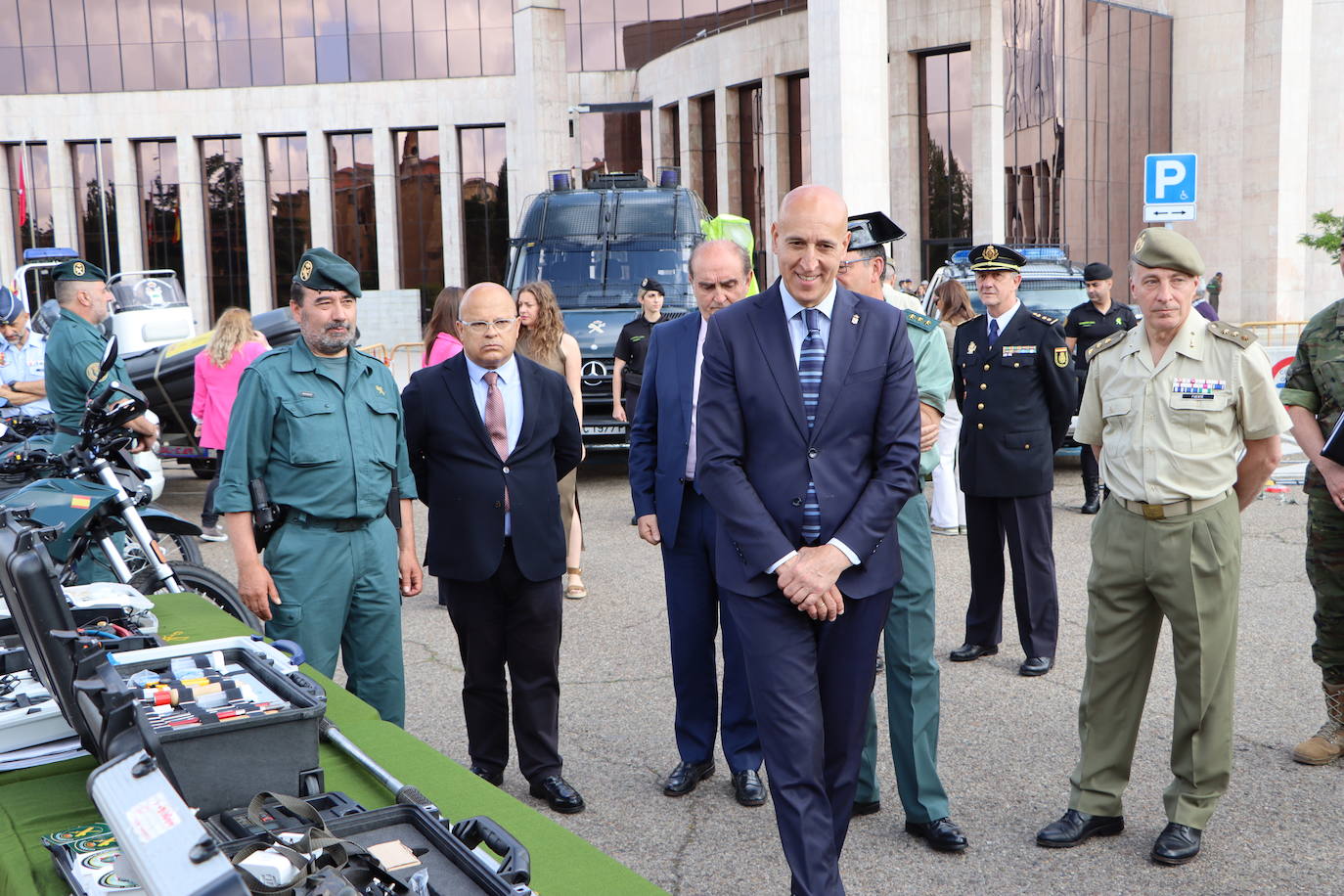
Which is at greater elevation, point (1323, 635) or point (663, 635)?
point (1323, 635)

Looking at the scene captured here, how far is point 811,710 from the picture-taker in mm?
3199

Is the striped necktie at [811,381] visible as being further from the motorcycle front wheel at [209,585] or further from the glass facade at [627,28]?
the glass facade at [627,28]

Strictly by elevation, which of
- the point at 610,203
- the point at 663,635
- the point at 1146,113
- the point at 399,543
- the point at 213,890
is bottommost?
the point at 663,635

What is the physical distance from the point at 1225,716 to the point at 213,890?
3.52m

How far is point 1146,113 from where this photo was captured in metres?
38.2

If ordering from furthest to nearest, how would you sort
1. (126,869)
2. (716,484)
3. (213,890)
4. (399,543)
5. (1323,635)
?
1. (1323,635)
2. (399,543)
3. (716,484)
4. (126,869)
5. (213,890)

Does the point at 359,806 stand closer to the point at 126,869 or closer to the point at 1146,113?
the point at 126,869

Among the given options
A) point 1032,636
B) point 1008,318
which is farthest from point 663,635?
point 1008,318

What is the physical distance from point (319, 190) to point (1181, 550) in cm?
4657

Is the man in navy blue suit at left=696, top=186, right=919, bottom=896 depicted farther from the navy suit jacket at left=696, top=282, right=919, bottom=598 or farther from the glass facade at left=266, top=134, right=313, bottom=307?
the glass facade at left=266, top=134, right=313, bottom=307

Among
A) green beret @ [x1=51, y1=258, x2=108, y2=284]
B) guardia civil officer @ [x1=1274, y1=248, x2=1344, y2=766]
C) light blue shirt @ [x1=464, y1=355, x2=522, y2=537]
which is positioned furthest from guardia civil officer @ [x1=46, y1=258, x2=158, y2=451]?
guardia civil officer @ [x1=1274, y1=248, x2=1344, y2=766]

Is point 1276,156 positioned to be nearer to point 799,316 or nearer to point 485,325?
point 485,325

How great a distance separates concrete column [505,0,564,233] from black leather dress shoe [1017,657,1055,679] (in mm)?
29315

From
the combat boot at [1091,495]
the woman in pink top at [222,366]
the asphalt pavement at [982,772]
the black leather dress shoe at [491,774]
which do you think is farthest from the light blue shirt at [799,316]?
the combat boot at [1091,495]
